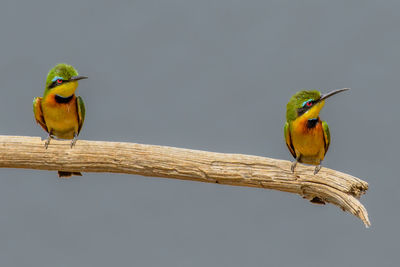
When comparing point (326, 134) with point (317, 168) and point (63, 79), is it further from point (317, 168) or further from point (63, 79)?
point (63, 79)

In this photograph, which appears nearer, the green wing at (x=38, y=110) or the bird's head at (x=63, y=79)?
the bird's head at (x=63, y=79)

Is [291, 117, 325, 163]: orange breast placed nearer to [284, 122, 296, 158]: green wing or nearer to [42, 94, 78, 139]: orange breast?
[284, 122, 296, 158]: green wing

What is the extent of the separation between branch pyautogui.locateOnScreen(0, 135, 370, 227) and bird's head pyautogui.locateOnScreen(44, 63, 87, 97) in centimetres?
48

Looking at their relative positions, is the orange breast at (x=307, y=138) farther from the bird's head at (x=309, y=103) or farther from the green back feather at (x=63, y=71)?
the green back feather at (x=63, y=71)

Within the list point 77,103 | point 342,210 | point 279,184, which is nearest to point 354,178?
point 342,210

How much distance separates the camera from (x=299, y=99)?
5113 mm

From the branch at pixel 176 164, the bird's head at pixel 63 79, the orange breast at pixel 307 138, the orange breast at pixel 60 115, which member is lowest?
the branch at pixel 176 164

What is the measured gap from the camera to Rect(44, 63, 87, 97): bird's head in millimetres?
5270

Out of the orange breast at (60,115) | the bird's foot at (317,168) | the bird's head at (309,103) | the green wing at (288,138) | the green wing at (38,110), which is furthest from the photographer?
the green wing at (38,110)

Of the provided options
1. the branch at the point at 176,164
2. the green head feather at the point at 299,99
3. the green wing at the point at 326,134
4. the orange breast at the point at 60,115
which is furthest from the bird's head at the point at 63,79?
the green wing at the point at 326,134

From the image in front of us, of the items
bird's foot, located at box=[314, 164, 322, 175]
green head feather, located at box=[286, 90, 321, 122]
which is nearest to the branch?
bird's foot, located at box=[314, 164, 322, 175]

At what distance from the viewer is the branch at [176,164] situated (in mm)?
4918

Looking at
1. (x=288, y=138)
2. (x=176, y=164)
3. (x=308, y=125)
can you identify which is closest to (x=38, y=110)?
(x=176, y=164)

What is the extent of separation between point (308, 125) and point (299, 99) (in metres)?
0.23
